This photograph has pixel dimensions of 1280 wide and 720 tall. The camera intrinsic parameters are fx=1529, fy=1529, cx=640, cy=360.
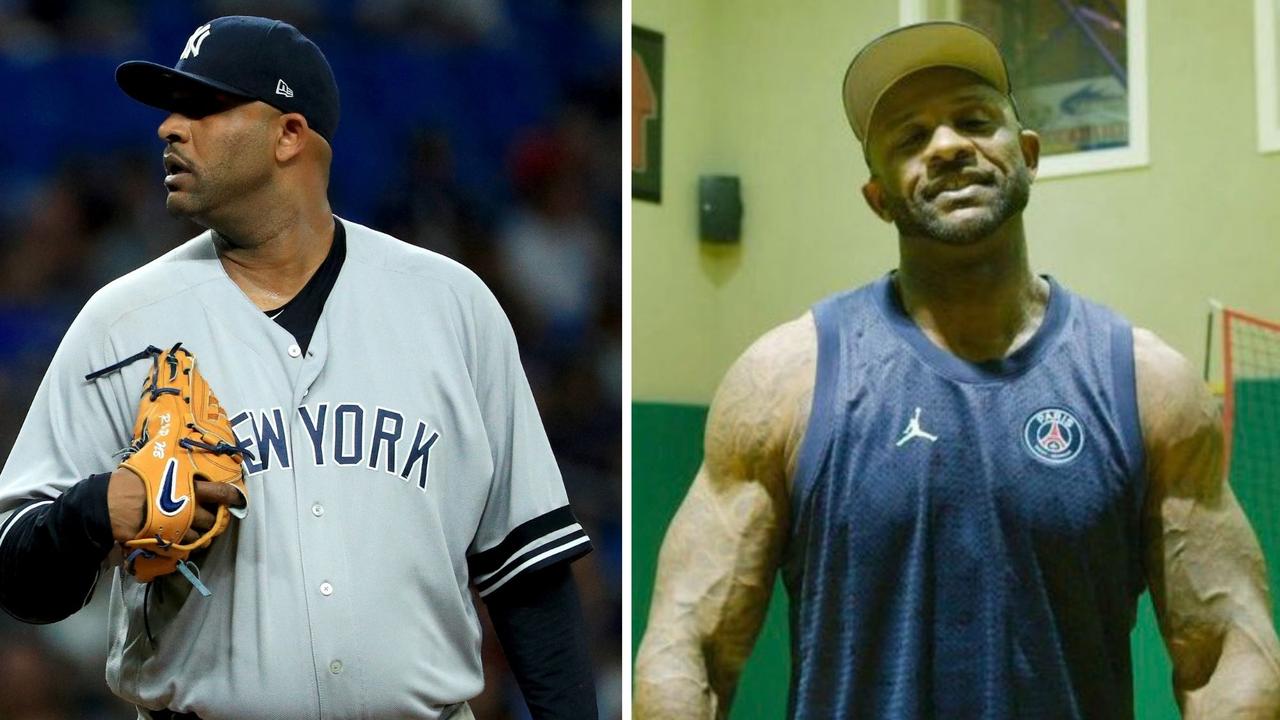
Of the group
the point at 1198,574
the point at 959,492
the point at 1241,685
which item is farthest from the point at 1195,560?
the point at 959,492

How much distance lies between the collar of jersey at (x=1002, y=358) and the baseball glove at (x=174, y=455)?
710mm

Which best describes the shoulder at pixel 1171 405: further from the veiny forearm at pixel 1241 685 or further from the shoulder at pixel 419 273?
the shoulder at pixel 419 273

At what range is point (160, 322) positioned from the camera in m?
1.50

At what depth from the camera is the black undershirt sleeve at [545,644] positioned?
1.58m

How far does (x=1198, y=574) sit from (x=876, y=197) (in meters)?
0.53

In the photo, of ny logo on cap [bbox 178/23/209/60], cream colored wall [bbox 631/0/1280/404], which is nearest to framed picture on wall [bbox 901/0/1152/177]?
cream colored wall [bbox 631/0/1280/404]

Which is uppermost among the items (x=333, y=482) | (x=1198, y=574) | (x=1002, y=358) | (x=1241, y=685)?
(x=1002, y=358)

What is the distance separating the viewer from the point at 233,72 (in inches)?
58.6

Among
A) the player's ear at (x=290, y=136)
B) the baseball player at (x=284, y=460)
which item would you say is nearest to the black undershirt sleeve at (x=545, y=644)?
the baseball player at (x=284, y=460)

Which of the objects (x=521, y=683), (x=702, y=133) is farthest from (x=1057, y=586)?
(x=702, y=133)

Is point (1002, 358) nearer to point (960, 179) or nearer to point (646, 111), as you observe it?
point (960, 179)

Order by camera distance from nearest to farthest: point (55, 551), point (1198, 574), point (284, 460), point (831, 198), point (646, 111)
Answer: point (55, 551) < point (284, 460) < point (1198, 574) < point (831, 198) < point (646, 111)

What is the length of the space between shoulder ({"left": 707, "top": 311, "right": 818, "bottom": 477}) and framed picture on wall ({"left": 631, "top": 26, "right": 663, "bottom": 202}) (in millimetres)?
302

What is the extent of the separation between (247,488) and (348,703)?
22 cm
